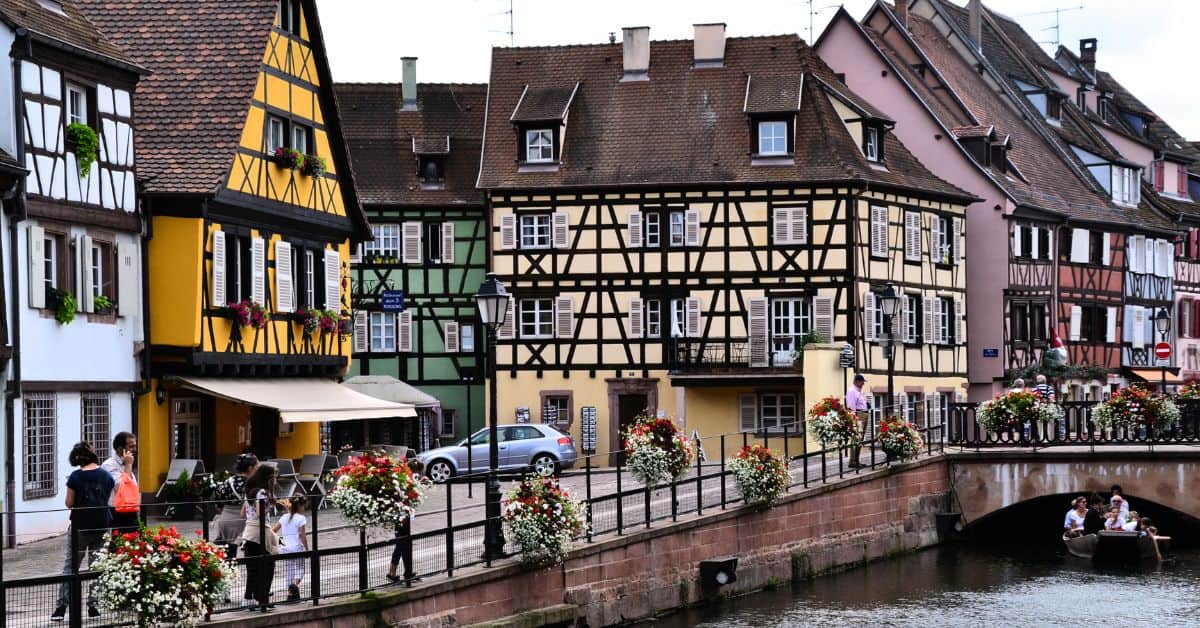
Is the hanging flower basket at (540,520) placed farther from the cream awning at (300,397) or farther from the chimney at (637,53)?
the chimney at (637,53)

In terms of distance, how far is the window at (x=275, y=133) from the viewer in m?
37.8

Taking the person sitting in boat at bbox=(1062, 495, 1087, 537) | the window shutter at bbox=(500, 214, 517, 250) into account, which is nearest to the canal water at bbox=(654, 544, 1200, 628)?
the person sitting in boat at bbox=(1062, 495, 1087, 537)

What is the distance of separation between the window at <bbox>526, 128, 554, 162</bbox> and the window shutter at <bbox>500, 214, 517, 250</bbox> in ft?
5.15

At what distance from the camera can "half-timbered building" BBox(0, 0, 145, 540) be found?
97.7 ft

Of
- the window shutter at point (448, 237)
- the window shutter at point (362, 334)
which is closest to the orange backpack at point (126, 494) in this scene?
the window shutter at point (448, 237)

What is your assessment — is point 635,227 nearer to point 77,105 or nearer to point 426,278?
point 426,278

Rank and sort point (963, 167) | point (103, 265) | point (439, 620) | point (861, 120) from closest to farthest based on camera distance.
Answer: point (439, 620) → point (103, 265) → point (861, 120) → point (963, 167)

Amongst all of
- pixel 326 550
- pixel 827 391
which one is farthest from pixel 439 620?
pixel 827 391

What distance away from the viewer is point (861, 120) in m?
56.5

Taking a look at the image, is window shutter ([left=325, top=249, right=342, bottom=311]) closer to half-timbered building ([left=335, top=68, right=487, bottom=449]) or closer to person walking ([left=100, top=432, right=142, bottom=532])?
half-timbered building ([left=335, top=68, right=487, bottom=449])

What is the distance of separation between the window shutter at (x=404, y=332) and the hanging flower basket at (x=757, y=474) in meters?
24.3

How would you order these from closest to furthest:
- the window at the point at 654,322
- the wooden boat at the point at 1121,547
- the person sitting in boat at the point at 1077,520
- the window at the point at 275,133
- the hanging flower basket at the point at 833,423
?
the window at the point at 275,133 → the hanging flower basket at the point at 833,423 → the wooden boat at the point at 1121,547 → the person sitting in boat at the point at 1077,520 → the window at the point at 654,322

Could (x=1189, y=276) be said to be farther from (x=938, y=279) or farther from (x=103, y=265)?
(x=103, y=265)

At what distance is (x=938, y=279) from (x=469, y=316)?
40.8ft
